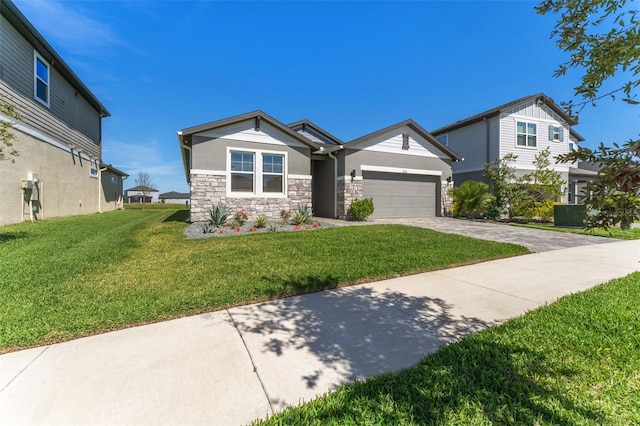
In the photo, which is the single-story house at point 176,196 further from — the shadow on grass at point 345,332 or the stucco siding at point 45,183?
the shadow on grass at point 345,332

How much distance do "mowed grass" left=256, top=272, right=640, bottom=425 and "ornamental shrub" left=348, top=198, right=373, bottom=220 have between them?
31.6ft

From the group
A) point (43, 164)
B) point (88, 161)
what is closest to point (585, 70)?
point (43, 164)

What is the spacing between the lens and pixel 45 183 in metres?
11.3

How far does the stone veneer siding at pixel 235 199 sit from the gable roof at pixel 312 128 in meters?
6.82

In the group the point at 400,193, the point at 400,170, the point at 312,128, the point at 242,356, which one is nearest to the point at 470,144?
the point at 400,170

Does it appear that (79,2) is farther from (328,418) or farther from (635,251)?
(635,251)

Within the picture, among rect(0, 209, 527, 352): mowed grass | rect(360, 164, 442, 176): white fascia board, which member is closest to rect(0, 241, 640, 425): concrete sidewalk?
rect(0, 209, 527, 352): mowed grass

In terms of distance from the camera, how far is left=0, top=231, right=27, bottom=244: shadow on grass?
699 centimetres

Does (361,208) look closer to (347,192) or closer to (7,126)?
(347,192)

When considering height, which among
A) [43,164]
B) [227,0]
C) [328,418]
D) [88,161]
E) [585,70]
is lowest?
[328,418]

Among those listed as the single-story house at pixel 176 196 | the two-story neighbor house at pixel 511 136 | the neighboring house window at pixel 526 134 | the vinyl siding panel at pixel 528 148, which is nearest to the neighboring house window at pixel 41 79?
the two-story neighbor house at pixel 511 136

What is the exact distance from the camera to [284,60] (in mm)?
12883

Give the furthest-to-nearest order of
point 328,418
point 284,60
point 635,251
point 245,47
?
point 284,60
point 245,47
point 635,251
point 328,418

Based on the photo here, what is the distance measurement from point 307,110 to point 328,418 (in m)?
19.8
